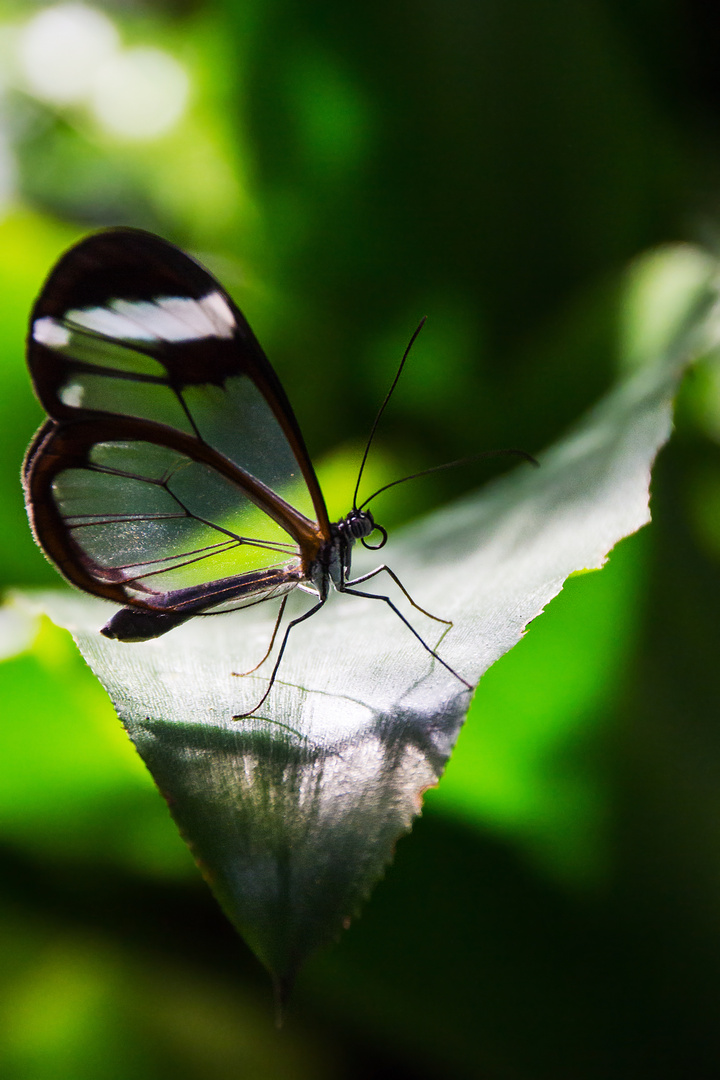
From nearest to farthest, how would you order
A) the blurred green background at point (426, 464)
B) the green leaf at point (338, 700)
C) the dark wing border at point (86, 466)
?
the green leaf at point (338, 700), the blurred green background at point (426, 464), the dark wing border at point (86, 466)

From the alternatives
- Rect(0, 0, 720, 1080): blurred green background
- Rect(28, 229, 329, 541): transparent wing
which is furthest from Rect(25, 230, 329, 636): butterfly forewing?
Rect(0, 0, 720, 1080): blurred green background

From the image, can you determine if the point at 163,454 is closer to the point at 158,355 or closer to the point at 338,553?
the point at 158,355

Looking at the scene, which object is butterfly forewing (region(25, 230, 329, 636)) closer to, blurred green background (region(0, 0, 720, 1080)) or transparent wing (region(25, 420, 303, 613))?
transparent wing (region(25, 420, 303, 613))

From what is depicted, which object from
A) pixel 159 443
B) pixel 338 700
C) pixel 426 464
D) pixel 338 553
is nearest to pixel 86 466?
pixel 159 443

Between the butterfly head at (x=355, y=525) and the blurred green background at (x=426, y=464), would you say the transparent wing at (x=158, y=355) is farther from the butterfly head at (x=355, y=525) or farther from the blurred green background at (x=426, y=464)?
the blurred green background at (x=426, y=464)

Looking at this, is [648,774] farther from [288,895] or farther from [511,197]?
[511,197]

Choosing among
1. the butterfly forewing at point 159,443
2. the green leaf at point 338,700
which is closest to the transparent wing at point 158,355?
the butterfly forewing at point 159,443
